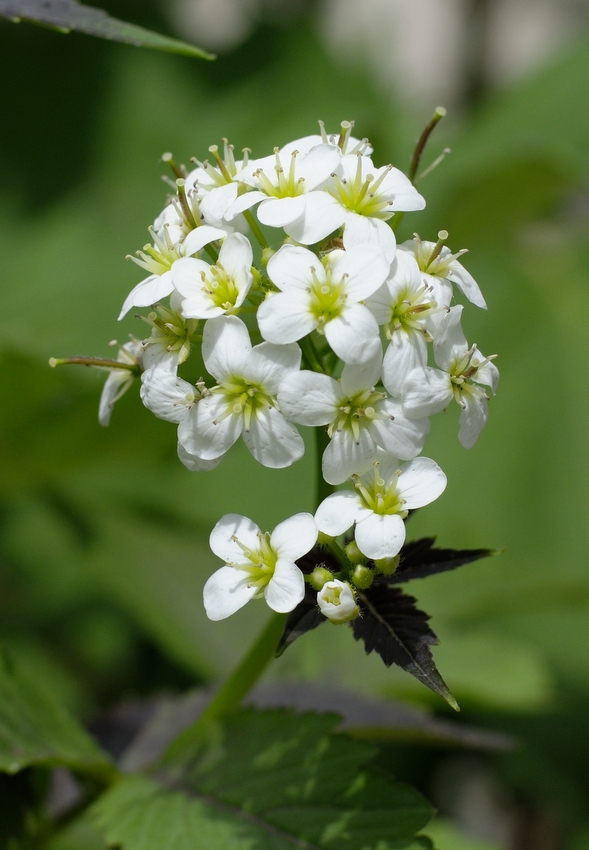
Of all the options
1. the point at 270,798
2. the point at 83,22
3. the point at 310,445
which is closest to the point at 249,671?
the point at 270,798

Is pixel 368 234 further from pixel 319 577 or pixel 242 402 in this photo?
pixel 319 577

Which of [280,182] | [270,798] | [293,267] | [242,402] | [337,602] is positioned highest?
[280,182]

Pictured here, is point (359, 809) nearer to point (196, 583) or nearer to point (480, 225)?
point (196, 583)

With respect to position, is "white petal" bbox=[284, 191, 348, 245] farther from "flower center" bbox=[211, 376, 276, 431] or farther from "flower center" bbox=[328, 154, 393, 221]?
"flower center" bbox=[211, 376, 276, 431]

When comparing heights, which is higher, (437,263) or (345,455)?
(437,263)

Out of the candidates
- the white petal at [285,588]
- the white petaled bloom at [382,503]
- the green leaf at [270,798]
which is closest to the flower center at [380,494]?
the white petaled bloom at [382,503]

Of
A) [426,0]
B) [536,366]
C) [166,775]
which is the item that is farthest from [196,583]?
[426,0]

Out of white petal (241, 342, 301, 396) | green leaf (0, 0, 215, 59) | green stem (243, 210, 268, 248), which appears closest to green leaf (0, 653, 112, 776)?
white petal (241, 342, 301, 396)
